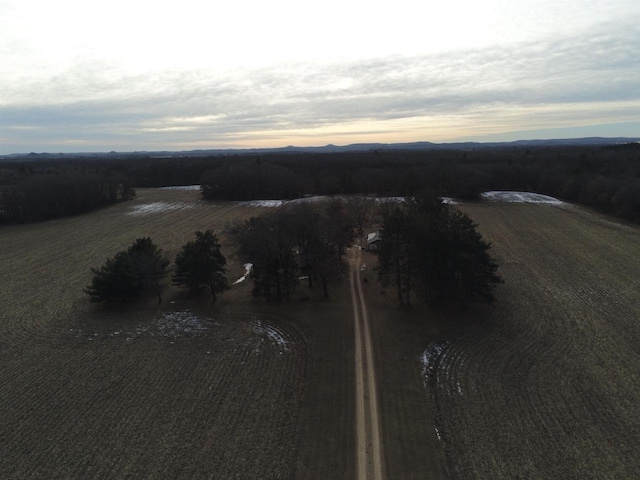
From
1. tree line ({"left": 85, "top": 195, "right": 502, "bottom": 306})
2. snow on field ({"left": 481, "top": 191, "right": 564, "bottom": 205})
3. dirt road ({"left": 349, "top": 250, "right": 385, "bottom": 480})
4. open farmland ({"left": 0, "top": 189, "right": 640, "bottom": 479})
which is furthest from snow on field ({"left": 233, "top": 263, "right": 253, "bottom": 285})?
snow on field ({"left": 481, "top": 191, "right": 564, "bottom": 205})

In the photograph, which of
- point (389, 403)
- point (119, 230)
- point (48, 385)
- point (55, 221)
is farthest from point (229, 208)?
point (389, 403)

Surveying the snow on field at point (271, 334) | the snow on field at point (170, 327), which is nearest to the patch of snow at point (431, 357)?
the snow on field at point (271, 334)

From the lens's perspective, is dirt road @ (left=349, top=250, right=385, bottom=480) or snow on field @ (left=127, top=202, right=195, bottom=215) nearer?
dirt road @ (left=349, top=250, right=385, bottom=480)

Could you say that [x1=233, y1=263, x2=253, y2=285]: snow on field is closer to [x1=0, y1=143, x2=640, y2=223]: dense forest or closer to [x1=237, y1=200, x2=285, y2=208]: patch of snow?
[x1=237, y1=200, x2=285, y2=208]: patch of snow

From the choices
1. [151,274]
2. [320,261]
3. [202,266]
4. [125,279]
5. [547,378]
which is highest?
[202,266]

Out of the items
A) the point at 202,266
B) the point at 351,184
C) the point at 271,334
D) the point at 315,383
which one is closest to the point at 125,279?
the point at 202,266

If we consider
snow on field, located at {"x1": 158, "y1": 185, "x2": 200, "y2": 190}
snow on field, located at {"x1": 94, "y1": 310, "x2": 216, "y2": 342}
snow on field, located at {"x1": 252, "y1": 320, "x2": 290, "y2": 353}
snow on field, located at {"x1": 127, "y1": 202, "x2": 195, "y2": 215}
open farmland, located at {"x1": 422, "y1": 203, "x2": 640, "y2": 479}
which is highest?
snow on field, located at {"x1": 158, "y1": 185, "x2": 200, "y2": 190}

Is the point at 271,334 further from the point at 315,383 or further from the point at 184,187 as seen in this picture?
the point at 184,187
